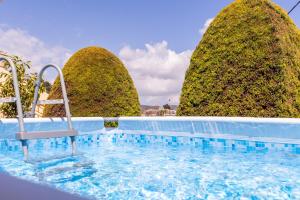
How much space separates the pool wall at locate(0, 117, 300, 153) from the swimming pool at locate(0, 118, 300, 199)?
0.7 inches

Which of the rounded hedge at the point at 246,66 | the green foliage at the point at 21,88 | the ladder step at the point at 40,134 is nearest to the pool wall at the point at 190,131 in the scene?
the rounded hedge at the point at 246,66

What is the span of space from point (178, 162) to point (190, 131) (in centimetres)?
252

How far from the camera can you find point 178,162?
5102mm

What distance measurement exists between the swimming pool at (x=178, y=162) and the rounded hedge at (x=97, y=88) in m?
2.82

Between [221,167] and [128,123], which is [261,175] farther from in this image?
[128,123]

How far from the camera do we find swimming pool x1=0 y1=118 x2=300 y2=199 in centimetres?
329

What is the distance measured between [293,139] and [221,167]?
2080 millimetres

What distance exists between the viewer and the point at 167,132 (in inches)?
321

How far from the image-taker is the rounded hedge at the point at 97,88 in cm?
1202

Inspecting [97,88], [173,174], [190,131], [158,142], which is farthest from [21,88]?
[173,174]

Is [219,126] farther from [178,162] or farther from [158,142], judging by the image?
[178,162]

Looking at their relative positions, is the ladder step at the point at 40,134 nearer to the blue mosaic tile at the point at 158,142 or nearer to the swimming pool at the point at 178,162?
the swimming pool at the point at 178,162

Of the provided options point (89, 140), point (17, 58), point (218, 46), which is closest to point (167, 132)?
point (89, 140)

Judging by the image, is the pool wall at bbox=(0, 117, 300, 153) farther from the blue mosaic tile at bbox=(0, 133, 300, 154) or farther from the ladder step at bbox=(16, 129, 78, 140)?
the ladder step at bbox=(16, 129, 78, 140)
